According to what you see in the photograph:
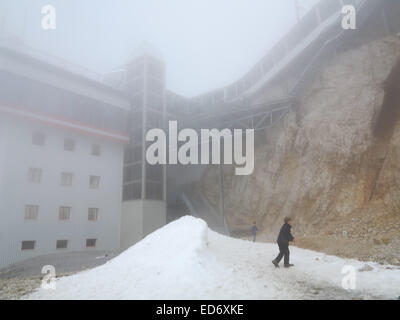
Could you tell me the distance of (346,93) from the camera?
22.1 metres

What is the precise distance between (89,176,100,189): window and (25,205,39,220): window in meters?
5.40

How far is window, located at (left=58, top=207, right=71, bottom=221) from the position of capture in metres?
26.8

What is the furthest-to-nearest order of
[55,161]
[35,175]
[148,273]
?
[55,161] < [35,175] < [148,273]

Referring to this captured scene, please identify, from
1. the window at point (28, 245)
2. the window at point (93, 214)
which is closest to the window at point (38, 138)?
the window at point (93, 214)

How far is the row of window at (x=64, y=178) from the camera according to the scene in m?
25.8

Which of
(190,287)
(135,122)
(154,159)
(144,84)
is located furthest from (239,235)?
(190,287)

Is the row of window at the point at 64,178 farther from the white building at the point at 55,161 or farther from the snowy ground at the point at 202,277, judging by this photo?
the snowy ground at the point at 202,277

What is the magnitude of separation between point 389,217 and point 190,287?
43.4ft

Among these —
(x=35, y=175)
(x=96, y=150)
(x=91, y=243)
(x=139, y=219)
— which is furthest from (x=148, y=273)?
(x=96, y=150)

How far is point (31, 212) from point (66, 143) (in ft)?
23.1

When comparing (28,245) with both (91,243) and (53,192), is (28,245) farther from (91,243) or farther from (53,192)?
(91,243)

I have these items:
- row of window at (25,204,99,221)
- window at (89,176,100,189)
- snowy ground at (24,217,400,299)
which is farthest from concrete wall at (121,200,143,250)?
snowy ground at (24,217,400,299)

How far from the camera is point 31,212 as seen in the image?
2512 centimetres

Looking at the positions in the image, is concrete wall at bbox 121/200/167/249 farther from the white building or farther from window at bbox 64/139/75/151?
window at bbox 64/139/75/151
